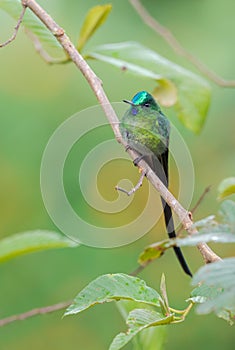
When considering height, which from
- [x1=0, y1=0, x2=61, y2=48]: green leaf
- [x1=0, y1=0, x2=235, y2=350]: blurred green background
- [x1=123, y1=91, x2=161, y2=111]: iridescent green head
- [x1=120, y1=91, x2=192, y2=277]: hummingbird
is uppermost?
[x1=0, y1=0, x2=61, y2=48]: green leaf

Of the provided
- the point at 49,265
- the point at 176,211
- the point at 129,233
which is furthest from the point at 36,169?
the point at 176,211

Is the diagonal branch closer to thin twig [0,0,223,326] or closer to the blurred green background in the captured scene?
thin twig [0,0,223,326]

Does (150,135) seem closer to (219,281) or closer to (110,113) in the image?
(110,113)

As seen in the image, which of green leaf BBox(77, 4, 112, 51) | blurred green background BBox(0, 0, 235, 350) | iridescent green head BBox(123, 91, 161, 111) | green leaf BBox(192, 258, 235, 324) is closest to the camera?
green leaf BBox(192, 258, 235, 324)

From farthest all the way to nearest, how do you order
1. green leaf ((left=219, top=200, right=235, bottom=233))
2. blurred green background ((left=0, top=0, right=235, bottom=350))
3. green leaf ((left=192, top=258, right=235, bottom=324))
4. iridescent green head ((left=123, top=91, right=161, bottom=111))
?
blurred green background ((left=0, top=0, right=235, bottom=350))
iridescent green head ((left=123, top=91, right=161, bottom=111))
green leaf ((left=219, top=200, right=235, bottom=233))
green leaf ((left=192, top=258, right=235, bottom=324))

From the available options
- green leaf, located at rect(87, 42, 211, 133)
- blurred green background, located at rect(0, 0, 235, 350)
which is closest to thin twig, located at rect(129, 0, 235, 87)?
green leaf, located at rect(87, 42, 211, 133)

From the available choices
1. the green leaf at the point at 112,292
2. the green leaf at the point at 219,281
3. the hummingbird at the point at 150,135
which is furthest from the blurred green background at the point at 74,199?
the green leaf at the point at 219,281

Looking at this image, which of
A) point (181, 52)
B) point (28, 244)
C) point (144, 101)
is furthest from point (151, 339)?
point (181, 52)
